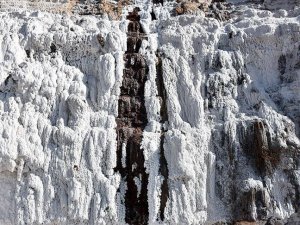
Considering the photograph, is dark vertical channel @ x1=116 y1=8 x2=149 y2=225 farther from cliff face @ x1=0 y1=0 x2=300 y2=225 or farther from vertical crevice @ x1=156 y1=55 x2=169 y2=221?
vertical crevice @ x1=156 y1=55 x2=169 y2=221

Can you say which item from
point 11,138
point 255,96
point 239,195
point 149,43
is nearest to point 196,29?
point 149,43

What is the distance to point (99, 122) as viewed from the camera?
8.71 meters

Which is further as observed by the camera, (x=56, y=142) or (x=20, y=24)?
(x=20, y=24)

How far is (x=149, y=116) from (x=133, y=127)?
345 millimetres

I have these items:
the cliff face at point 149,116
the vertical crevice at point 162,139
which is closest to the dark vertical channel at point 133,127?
the cliff face at point 149,116

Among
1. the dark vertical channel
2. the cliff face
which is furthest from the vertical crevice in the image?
the dark vertical channel

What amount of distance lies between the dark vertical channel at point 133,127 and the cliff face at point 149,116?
18mm

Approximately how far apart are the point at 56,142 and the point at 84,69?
1.51 metres

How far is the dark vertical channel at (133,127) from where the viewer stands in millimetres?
8312

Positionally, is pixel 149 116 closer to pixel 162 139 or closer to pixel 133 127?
pixel 133 127

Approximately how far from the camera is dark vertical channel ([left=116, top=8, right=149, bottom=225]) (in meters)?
8.31

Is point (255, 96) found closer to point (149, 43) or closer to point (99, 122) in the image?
point (149, 43)

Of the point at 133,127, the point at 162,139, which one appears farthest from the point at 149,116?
the point at 162,139

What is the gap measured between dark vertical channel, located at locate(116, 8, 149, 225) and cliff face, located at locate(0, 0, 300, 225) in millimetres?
18
